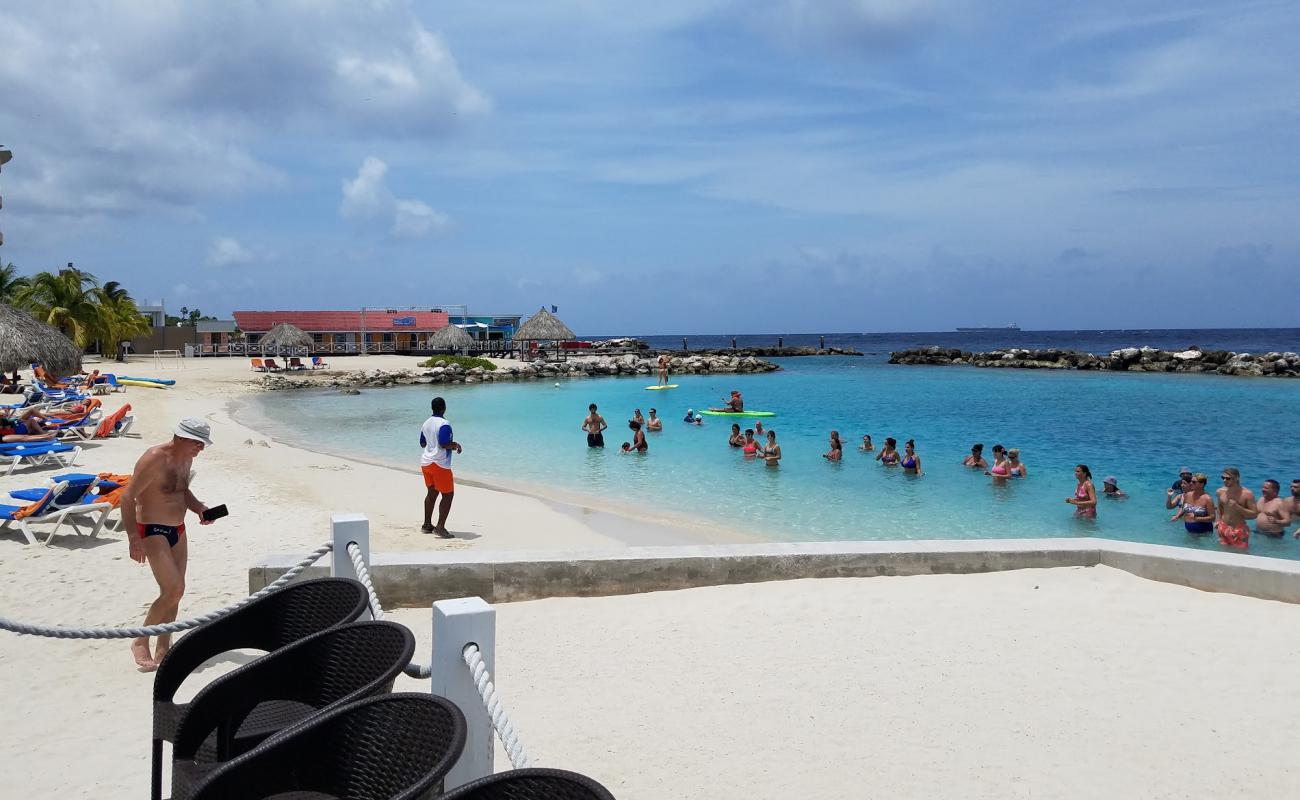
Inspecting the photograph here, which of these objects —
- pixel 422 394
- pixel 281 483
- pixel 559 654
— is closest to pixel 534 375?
pixel 422 394

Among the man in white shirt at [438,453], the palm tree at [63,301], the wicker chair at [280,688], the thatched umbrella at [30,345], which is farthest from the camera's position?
the palm tree at [63,301]

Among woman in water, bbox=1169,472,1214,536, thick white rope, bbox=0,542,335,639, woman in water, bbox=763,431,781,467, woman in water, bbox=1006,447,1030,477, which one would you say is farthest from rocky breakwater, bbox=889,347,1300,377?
thick white rope, bbox=0,542,335,639

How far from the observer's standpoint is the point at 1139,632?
5.12 m

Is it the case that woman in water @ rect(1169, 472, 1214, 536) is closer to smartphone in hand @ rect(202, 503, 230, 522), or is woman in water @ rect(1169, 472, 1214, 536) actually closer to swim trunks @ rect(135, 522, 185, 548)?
smartphone in hand @ rect(202, 503, 230, 522)

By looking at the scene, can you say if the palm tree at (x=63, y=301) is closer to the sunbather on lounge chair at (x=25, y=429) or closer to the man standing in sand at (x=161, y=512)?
the sunbather on lounge chair at (x=25, y=429)

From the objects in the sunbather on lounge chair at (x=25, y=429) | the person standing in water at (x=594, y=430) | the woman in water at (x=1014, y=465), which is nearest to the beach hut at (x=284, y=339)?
the sunbather on lounge chair at (x=25, y=429)

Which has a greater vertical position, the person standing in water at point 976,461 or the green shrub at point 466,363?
the green shrub at point 466,363

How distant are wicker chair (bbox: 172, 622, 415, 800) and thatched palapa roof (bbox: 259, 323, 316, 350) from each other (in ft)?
145

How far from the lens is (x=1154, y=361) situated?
1977 inches

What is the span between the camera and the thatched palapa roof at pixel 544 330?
48219 millimetres

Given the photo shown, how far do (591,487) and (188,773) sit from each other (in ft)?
37.8

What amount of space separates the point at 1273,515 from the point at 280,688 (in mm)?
11753

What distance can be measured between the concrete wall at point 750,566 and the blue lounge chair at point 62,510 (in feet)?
11.2

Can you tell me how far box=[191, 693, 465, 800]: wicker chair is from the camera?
2139 mm
